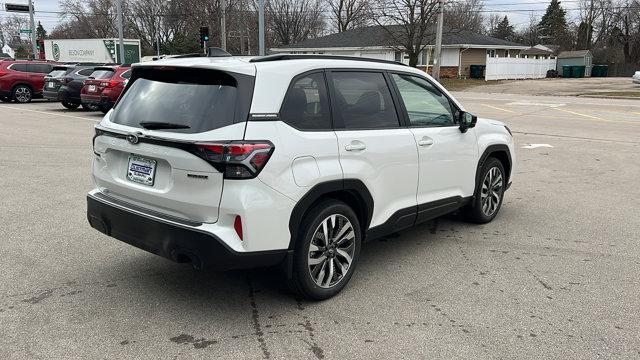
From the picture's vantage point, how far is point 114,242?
521 cm

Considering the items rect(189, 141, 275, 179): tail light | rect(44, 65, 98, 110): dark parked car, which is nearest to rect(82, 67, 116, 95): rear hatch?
rect(44, 65, 98, 110): dark parked car

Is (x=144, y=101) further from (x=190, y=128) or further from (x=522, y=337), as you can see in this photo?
(x=522, y=337)

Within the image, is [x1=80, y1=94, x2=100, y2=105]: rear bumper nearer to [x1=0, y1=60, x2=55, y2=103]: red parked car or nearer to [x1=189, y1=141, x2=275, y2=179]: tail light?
[x1=0, y1=60, x2=55, y2=103]: red parked car

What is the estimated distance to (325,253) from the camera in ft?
13.0

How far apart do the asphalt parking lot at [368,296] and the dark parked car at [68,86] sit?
45.3 feet

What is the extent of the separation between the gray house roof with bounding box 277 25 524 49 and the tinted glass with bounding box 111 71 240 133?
133 ft

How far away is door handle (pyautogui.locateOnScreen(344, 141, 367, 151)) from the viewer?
396 cm

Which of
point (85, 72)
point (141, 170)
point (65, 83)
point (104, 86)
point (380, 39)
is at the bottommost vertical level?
point (141, 170)

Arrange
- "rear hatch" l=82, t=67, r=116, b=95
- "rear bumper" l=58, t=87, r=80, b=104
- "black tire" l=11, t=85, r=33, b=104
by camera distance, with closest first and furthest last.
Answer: "rear hatch" l=82, t=67, r=116, b=95
"rear bumper" l=58, t=87, r=80, b=104
"black tire" l=11, t=85, r=33, b=104

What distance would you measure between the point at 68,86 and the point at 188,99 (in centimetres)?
1810

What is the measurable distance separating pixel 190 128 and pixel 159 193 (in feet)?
1.61

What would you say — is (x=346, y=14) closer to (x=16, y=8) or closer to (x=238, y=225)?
(x=16, y=8)

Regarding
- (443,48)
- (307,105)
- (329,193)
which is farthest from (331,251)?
(443,48)

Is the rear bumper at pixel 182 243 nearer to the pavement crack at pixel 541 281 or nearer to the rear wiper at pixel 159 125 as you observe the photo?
the rear wiper at pixel 159 125
